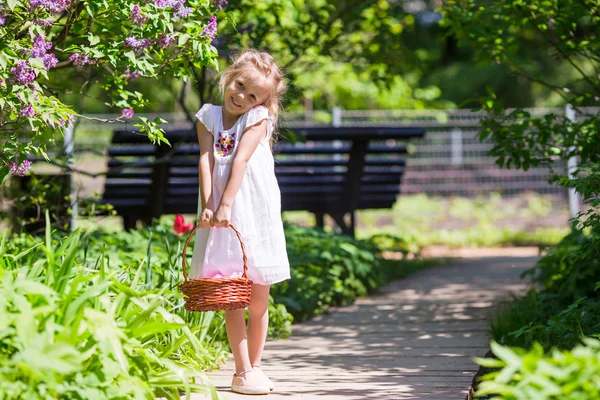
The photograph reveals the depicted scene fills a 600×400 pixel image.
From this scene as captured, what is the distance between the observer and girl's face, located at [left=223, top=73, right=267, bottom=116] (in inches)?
144

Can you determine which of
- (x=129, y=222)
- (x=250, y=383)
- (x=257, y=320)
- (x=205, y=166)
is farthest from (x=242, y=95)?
(x=129, y=222)

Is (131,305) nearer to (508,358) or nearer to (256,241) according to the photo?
(256,241)

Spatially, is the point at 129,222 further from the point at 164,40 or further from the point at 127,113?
the point at 164,40

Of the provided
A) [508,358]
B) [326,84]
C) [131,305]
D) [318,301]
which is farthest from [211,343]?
[326,84]

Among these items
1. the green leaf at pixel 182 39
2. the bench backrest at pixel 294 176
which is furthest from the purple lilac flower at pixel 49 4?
the bench backrest at pixel 294 176

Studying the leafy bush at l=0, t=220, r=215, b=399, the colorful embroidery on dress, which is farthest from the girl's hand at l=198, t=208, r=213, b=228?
the leafy bush at l=0, t=220, r=215, b=399

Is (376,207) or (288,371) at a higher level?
(376,207)

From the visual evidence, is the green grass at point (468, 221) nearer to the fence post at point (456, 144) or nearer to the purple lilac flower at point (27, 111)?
the fence post at point (456, 144)

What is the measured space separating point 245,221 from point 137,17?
0.99 m

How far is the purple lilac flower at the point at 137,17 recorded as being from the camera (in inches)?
142

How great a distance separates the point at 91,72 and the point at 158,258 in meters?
1.38

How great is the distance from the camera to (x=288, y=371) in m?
3.98

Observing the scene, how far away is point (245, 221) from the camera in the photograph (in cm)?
358

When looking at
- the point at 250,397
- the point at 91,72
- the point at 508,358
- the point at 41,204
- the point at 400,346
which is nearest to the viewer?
the point at 508,358
